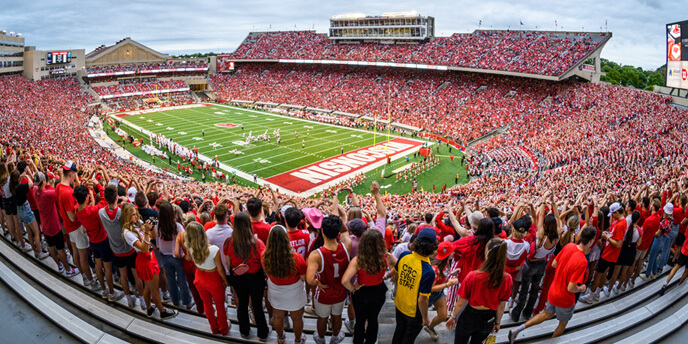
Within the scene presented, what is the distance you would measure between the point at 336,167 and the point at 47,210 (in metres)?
23.4

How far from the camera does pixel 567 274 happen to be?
465 cm

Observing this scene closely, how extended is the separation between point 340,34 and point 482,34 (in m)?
21.3

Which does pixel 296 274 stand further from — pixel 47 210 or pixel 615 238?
pixel 615 238

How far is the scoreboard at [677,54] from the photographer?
25109 mm

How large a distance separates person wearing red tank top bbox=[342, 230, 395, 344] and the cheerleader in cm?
241

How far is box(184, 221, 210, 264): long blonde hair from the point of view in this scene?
14.2ft

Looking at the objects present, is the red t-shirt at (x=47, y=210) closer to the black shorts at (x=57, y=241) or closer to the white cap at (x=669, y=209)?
the black shorts at (x=57, y=241)

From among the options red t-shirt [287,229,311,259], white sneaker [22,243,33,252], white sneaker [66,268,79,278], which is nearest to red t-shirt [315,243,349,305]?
red t-shirt [287,229,311,259]

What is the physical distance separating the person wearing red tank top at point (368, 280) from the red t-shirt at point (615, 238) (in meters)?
3.63

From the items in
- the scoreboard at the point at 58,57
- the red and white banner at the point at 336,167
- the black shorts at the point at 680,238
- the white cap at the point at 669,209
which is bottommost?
the red and white banner at the point at 336,167

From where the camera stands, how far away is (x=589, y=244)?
454cm

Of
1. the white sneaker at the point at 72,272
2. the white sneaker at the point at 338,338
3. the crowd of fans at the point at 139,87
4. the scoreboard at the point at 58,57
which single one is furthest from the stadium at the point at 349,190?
the crowd of fans at the point at 139,87

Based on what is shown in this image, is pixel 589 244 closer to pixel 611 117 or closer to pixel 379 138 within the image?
pixel 611 117

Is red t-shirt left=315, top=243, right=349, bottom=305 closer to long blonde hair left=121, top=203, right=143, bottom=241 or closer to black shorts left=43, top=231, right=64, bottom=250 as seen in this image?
long blonde hair left=121, top=203, right=143, bottom=241
